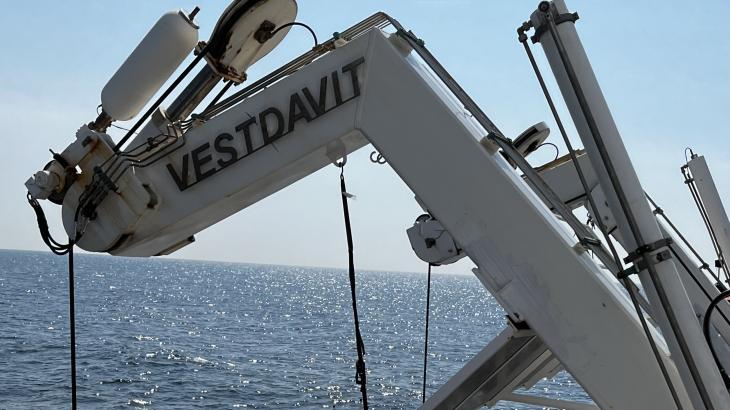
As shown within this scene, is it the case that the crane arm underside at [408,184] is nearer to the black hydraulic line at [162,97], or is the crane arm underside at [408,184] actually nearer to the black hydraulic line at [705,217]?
the black hydraulic line at [162,97]

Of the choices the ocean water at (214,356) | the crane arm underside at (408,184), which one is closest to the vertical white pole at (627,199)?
the crane arm underside at (408,184)

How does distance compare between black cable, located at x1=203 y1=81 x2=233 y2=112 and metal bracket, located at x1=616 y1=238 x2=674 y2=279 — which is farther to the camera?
black cable, located at x1=203 y1=81 x2=233 y2=112

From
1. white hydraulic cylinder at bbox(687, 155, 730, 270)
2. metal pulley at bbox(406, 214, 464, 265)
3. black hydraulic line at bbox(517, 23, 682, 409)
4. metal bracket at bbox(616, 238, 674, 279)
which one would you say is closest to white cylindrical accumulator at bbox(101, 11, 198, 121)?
black hydraulic line at bbox(517, 23, 682, 409)

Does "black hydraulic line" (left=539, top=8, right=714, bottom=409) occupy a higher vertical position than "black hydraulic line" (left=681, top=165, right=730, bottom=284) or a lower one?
lower

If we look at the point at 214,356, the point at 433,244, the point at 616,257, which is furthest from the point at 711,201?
the point at 214,356

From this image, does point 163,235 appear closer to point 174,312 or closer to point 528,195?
point 528,195

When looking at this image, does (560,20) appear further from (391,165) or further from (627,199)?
(391,165)

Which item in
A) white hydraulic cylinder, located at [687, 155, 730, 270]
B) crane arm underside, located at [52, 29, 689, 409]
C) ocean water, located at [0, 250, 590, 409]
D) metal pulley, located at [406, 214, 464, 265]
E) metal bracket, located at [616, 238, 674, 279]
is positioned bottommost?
metal bracket, located at [616, 238, 674, 279]

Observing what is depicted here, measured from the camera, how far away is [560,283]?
373cm

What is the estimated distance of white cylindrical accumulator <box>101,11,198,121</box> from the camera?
4453 millimetres

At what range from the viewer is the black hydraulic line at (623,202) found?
10.7 ft

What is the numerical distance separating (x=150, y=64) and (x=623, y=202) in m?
2.69

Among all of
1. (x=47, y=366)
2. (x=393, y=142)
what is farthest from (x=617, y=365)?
(x=47, y=366)

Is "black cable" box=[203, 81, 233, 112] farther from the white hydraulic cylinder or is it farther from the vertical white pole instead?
the white hydraulic cylinder
